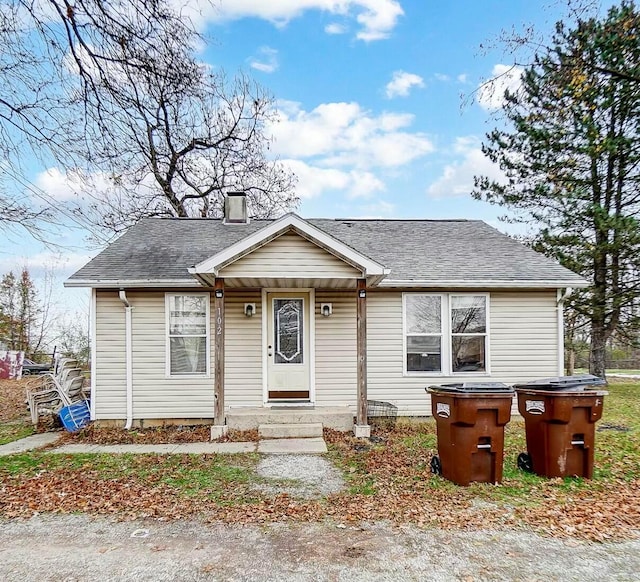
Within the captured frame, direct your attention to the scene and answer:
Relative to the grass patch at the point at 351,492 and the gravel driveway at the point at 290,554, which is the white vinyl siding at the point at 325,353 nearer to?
the grass patch at the point at 351,492

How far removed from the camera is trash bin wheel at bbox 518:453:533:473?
5484 millimetres

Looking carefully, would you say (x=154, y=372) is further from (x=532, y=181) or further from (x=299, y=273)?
(x=532, y=181)

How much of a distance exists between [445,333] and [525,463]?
11.2 feet

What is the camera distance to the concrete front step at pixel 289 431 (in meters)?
7.32

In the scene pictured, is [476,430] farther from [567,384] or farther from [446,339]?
[446,339]

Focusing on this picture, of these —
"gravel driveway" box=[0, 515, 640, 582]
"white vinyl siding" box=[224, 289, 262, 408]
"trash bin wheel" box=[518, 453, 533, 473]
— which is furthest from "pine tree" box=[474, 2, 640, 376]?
"gravel driveway" box=[0, 515, 640, 582]

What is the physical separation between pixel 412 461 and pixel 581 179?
1137 centimetres

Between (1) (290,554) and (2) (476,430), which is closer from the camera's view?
(1) (290,554)

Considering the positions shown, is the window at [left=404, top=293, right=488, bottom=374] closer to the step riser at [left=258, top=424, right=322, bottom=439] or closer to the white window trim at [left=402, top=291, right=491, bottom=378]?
the white window trim at [left=402, top=291, right=491, bottom=378]

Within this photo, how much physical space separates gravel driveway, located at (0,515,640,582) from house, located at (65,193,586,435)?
3.91 metres

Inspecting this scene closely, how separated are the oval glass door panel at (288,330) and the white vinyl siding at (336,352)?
0.36 metres

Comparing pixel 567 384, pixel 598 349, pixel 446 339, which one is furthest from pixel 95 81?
pixel 598 349

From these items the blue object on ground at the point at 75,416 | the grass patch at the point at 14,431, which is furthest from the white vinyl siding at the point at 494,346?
the grass patch at the point at 14,431

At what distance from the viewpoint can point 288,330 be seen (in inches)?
339
